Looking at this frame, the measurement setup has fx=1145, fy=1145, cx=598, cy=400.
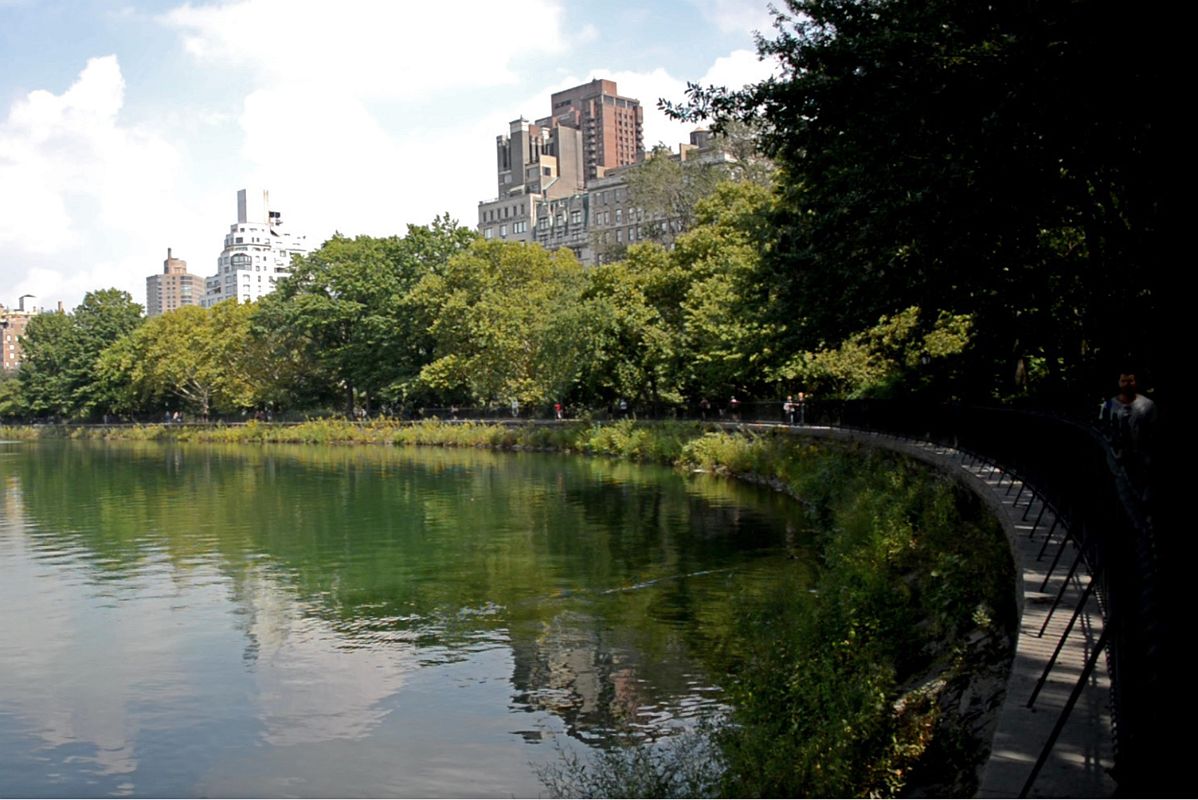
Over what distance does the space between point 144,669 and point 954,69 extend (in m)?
14.3

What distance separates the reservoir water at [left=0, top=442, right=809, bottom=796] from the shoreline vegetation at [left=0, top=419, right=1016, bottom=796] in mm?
1150

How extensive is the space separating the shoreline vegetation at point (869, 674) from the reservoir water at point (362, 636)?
→ 3.77 ft

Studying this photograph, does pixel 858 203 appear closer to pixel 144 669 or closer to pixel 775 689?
pixel 775 689

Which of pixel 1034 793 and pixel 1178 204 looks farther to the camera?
pixel 1178 204

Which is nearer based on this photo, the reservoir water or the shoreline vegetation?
the shoreline vegetation

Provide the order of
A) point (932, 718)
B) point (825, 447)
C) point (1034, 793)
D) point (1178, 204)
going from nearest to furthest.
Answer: point (1034, 793) < point (932, 718) < point (1178, 204) < point (825, 447)

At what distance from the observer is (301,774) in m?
12.5

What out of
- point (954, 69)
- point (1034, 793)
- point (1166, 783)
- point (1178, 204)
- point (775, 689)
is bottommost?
point (775, 689)

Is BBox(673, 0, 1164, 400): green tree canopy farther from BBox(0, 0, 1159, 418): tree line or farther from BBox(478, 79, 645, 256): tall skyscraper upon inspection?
BBox(478, 79, 645, 256): tall skyscraper

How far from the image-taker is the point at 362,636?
1861 cm

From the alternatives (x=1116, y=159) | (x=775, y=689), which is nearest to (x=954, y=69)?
(x=1116, y=159)

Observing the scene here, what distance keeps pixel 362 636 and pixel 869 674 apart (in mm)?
9753

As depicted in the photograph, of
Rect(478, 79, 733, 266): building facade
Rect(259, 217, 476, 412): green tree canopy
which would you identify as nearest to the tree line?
Rect(259, 217, 476, 412): green tree canopy

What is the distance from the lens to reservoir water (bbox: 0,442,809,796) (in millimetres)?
13078
